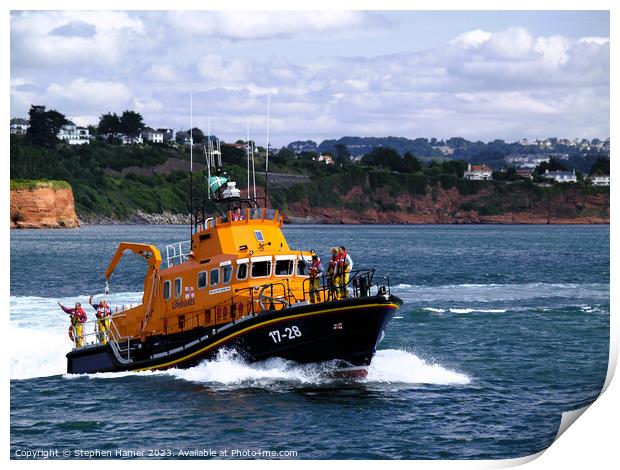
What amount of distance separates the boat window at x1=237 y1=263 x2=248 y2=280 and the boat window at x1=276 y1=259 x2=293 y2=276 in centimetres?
72

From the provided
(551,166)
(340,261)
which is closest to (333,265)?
(340,261)

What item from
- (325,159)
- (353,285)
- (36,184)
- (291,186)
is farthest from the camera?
(325,159)

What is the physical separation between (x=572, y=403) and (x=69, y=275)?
33.7 m

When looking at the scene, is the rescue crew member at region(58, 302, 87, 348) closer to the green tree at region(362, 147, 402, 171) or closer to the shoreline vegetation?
the shoreline vegetation

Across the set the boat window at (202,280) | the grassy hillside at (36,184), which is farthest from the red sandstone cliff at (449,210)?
the boat window at (202,280)

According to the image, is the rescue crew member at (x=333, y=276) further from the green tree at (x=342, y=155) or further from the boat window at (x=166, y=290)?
the green tree at (x=342, y=155)

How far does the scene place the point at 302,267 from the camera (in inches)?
895

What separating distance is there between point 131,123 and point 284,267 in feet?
412

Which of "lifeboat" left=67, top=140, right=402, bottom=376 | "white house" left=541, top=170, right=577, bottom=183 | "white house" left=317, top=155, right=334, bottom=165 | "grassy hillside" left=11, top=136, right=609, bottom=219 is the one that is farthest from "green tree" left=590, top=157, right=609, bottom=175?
"lifeboat" left=67, top=140, right=402, bottom=376

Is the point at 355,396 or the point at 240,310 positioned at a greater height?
the point at 240,310

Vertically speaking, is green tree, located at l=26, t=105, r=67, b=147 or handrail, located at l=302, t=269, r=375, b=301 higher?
green tree, located at l=26, t=105, r=67, b=147

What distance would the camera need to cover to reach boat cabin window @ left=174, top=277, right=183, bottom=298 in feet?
75.2

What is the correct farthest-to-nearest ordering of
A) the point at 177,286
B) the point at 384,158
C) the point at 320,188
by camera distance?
the point at 384,158, the point at 320,188, the point at 177,286

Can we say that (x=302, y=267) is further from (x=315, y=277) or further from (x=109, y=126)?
(x=109, y=126)
